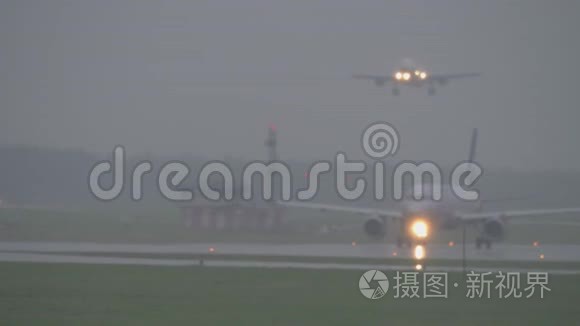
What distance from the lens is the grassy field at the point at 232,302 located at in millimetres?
19758

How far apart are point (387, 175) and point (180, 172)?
15.2 metres

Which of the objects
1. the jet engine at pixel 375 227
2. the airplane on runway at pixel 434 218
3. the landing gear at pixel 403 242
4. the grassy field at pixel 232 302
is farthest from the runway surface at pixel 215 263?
the jet engine at pixel 375 227

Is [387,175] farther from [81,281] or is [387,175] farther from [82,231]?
[81,281]

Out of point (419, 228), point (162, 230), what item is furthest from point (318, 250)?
point (162, 230)

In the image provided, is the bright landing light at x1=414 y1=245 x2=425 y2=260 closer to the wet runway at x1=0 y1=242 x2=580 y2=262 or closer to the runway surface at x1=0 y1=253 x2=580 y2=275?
the wet runway at x1=0 y1=242 x2=580 y2=262

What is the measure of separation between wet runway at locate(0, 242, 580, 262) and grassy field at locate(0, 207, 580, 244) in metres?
2.97

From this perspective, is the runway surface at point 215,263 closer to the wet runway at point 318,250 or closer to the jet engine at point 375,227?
the wet runway at point 318,250

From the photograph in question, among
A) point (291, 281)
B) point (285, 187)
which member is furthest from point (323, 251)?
point (285, 187)

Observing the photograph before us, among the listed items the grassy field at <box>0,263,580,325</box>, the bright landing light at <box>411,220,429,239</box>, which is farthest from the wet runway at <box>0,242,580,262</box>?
the grassy field at <box>0,263,580,325</box>

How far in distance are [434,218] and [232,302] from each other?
76.7ft

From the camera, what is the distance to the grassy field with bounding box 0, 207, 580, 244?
45.8 metres

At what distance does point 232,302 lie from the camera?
22.2 m

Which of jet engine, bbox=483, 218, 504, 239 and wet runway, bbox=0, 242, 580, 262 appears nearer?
wet runway, bbox=0, 242, 580, 262

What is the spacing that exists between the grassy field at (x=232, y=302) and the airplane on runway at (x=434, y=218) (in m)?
15.0
